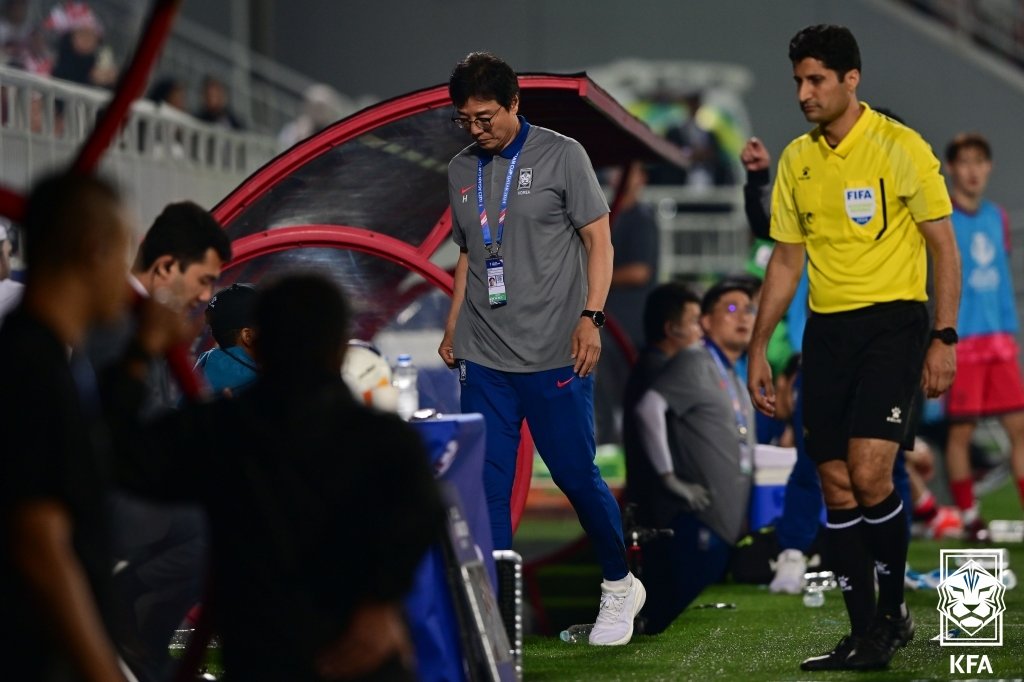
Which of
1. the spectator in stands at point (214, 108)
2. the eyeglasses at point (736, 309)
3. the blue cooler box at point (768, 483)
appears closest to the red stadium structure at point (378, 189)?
the eyeglasses at point (736, 309)

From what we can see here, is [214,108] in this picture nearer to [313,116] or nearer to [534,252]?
[313,116]

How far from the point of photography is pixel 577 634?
7.19 m

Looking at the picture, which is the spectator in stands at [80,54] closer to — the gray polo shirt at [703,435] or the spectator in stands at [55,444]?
the gray polo shirt at [703,435]

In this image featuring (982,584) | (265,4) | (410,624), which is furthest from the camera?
(265,4)

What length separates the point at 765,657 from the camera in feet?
21.7

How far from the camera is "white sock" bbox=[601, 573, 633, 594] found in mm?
6855

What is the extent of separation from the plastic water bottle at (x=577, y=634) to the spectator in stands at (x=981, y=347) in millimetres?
4662

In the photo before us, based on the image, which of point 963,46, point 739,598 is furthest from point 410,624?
point 963,46

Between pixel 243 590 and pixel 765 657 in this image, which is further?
pixel 765 657

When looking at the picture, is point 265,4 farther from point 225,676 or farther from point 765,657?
point 225,676

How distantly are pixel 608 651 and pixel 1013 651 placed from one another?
60.4 inches

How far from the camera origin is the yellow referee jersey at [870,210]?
20.0ft

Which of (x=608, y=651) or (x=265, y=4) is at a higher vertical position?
(x=265, y=4)

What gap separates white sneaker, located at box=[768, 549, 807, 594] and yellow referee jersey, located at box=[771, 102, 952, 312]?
3.00 meters
